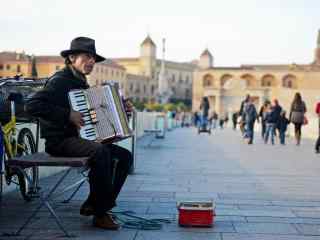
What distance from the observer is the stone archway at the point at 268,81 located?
134m

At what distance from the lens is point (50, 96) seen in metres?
5.92

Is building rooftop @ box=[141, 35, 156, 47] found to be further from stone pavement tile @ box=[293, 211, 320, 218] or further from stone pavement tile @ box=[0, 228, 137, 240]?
stone pavement tile @ box=[0, 228, 137, 240]

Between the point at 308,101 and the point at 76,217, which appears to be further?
the point at 308,101

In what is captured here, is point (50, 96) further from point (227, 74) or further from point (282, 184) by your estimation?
point (227, 74)

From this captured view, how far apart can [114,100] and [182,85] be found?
169 m

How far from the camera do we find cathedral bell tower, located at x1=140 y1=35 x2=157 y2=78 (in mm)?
160250

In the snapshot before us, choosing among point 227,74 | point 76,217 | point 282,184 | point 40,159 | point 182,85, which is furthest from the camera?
point 182,85

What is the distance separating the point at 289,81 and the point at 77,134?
130 m

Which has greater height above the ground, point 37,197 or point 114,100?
point 114,100

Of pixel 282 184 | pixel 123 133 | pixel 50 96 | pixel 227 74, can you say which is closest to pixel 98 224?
pixel 123 133

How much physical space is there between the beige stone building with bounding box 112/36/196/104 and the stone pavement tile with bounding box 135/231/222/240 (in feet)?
469

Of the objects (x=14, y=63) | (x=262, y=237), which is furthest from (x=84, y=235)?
(x=14, y=63)

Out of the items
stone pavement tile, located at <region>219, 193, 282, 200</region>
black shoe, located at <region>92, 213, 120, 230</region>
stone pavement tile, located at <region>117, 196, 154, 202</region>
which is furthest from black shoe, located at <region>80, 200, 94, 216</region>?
stone pavement tile, located at <region>219, 193, 282, 200</region>

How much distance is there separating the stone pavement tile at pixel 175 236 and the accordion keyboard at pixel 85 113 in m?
0.97
